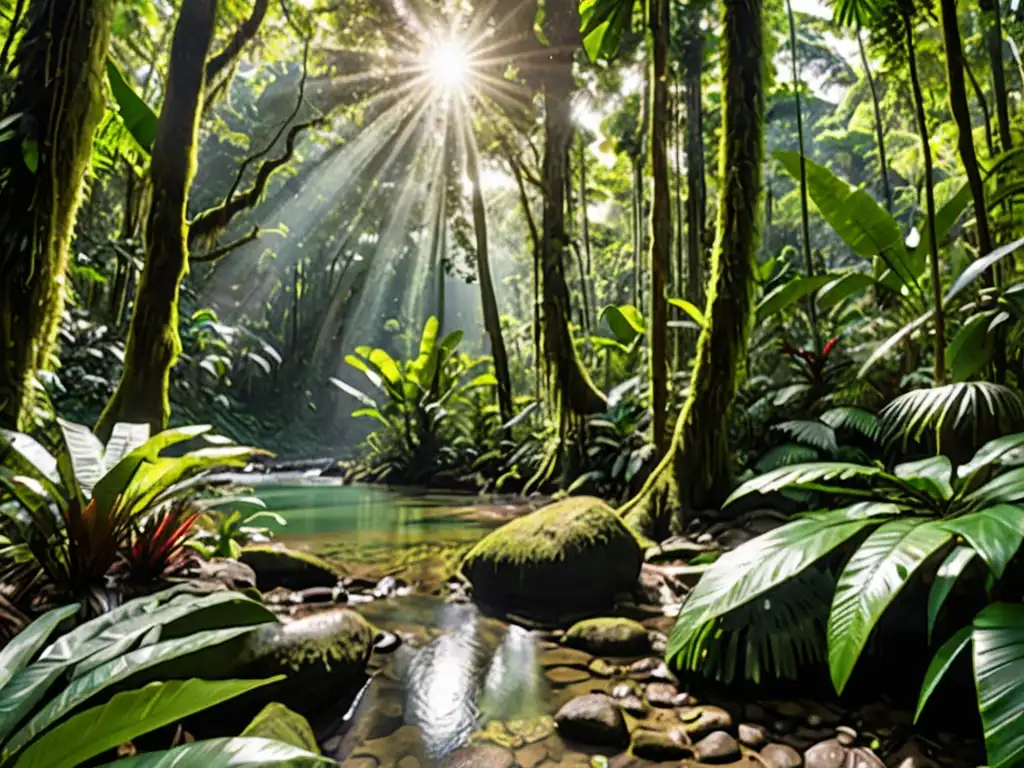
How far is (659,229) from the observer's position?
4.78m

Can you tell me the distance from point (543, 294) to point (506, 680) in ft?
20.0

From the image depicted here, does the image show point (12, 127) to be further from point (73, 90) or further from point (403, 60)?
point (403, 60)

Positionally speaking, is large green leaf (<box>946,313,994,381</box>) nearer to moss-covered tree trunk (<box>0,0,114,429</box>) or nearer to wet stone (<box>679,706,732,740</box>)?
wet stone (<box>679,706,732,740</box>)

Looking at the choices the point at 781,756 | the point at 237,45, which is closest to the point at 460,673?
the point at 781,756

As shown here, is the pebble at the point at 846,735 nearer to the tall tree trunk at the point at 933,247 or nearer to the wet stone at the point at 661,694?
the wet stone at the point at 661,694

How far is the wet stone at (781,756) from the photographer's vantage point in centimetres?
163

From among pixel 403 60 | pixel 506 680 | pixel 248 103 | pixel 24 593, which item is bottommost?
pixel 506 680

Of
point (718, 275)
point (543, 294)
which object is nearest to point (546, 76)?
point (543, 294)

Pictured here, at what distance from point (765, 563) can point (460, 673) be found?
1.30 metres

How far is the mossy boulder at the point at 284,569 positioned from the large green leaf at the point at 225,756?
2.41 metres

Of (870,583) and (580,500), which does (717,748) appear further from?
(580,500)

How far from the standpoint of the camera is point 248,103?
26.4 meters

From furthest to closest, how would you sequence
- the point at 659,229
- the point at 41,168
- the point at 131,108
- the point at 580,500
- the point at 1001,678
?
the point at 659,229 → the point at 131,108 → the point at 580,500 → the point at 41,168 → the point at 1001,678

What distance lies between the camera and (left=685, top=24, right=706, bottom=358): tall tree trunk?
8492mm
